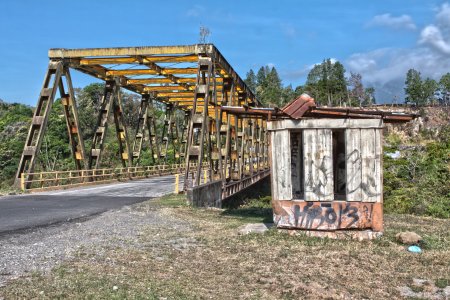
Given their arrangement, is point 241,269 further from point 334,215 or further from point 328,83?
point 328,83

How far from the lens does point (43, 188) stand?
72.8 ft

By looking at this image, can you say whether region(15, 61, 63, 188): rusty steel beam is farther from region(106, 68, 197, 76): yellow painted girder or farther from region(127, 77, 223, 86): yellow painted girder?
region(127, 77, 223, 86): yellow painted girder

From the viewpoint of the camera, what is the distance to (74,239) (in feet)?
31.0

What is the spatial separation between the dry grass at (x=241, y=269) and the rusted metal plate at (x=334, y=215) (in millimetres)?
409

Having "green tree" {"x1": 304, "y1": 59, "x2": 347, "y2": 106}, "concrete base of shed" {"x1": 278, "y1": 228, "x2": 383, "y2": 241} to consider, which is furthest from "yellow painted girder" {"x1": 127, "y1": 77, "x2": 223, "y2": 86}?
"green tree" {"x1": 304, "y1": 59, "x2": 347, "y2": 106}

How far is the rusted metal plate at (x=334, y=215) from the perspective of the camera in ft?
31.4

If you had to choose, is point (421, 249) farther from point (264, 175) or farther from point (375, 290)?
point (264, 175)

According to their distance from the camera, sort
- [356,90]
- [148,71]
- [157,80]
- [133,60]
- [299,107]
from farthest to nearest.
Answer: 1. [356,90]
2. [157,80]
3. [148,71]
4. [133,60]
5. [299,107]

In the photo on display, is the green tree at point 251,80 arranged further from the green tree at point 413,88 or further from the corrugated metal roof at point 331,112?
the corrugated metal roof at point 331,112

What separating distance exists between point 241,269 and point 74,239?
3921 mm

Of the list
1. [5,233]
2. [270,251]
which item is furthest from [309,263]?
[5,233]

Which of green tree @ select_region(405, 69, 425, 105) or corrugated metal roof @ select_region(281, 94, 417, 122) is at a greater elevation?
green tree @ select_region(405, 69, 425, 105)

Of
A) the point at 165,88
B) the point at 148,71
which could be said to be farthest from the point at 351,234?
the point at 165,88

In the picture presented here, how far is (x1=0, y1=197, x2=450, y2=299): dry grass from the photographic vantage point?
6168 millimetres
